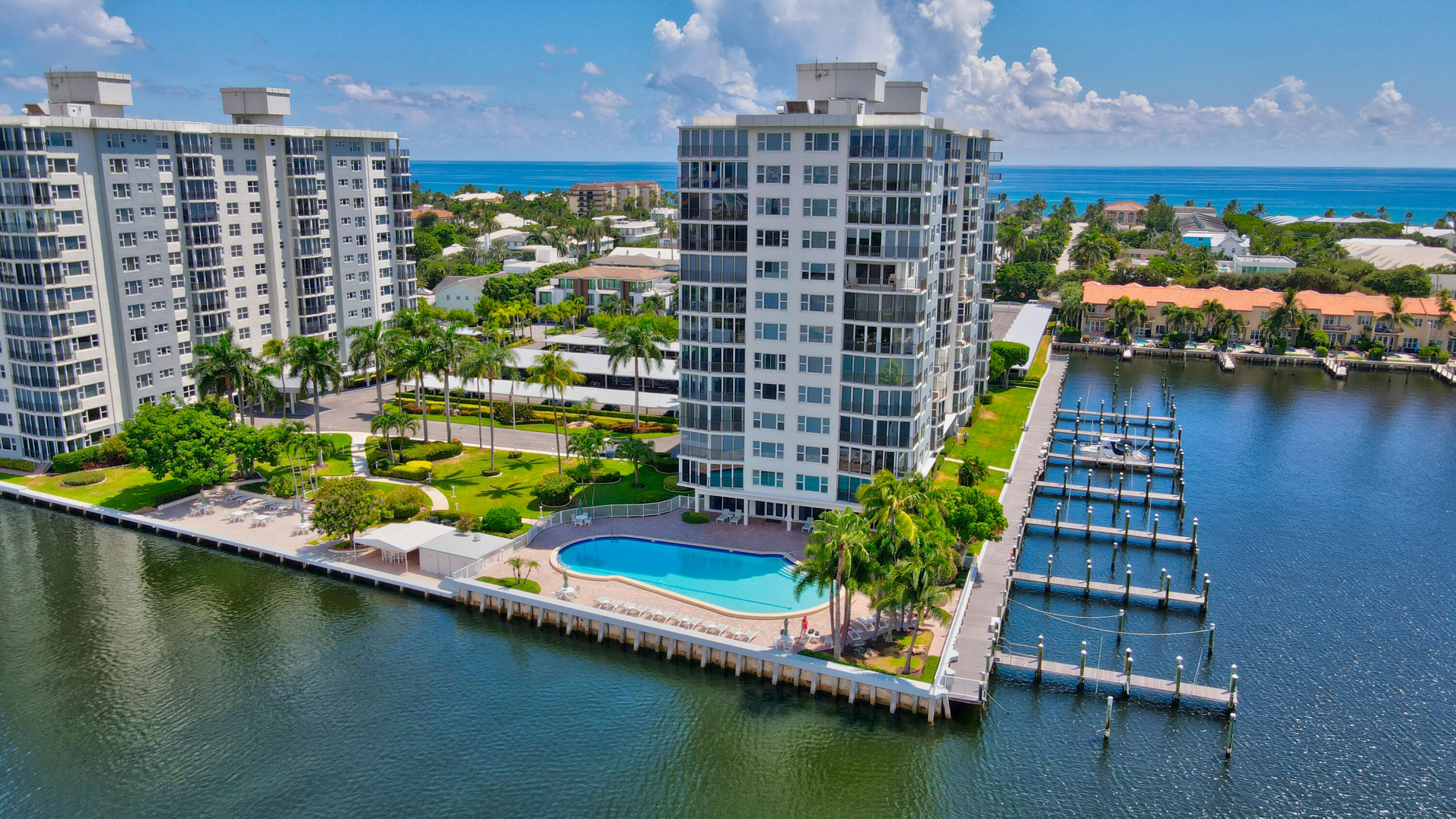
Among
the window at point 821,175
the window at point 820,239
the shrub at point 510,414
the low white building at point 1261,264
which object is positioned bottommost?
the shrub at point 510,414

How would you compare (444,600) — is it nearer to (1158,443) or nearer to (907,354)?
(907,354)

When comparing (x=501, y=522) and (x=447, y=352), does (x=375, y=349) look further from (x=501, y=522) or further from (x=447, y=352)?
(x=501, y=522)

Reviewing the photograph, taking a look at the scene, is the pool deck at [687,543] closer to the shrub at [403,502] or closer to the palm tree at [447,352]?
the shrub at [403,502]

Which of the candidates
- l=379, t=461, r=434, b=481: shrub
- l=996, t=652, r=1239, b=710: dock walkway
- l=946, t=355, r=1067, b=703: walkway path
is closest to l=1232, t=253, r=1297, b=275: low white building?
l=946, t=355, r=1067, b=703: walkway path

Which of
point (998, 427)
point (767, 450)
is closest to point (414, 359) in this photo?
point (767, 450)

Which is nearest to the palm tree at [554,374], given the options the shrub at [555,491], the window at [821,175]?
the shrub at [555,491]
